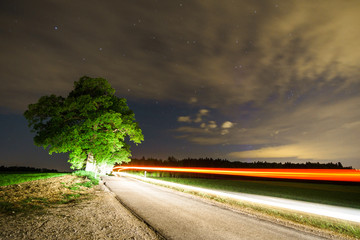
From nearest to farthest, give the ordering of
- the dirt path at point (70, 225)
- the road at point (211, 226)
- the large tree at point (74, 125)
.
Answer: the dirt path at point (70, 225) < the road at point (211, 226) < the large tree at point (74, 125)

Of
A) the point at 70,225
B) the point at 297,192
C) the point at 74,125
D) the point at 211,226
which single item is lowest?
the point at 297,192

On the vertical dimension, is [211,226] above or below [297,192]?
above

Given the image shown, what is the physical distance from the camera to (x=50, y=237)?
165 inches

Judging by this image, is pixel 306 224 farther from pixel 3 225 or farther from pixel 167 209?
pixel 3 225

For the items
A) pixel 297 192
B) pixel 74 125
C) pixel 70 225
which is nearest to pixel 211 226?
pixel 70 225

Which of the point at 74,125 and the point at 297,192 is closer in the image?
Result: the point at 74,125

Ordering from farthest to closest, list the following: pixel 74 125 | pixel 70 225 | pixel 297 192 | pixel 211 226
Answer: pixel 297 192 → pixel 74 125 → pixel 211 226 → pixel 70 225

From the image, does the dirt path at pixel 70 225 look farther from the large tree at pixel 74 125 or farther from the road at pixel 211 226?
the large tree at pixel 74 125

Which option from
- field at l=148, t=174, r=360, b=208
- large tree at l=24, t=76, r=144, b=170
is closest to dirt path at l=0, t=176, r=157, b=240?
large tree at l=24, t=76, r=144, b=170

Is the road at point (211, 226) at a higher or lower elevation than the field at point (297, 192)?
higher

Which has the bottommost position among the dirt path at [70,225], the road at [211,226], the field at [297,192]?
the field at [297,192]

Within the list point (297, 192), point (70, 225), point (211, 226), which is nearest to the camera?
point (70, 225)

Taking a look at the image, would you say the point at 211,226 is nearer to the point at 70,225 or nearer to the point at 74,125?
the point at 70,225

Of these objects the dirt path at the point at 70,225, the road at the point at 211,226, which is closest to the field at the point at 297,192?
the road at the point at 211,226
